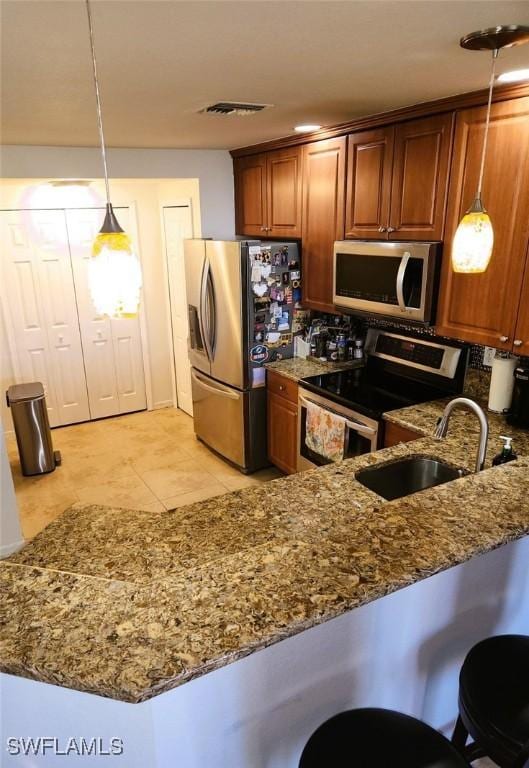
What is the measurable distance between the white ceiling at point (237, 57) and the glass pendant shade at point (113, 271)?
53 cm

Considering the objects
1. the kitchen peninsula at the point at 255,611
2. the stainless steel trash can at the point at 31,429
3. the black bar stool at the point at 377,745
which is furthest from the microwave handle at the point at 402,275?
the stainless steel trash can at the point at 31,429

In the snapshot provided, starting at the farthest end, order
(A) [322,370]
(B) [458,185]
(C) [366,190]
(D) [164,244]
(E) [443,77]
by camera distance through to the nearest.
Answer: (D) [164,244]
(A) [322,370]
(C) [366,190]
(B) [458,185]
(E) [443,77]

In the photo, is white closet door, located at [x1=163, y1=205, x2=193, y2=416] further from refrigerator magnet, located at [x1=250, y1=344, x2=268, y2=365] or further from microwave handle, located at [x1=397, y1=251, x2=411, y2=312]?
microwave handle, located at [x1=397, y1=251, x2=411, y2=312]

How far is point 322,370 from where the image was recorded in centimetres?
351

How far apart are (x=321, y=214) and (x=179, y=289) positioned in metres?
2.03

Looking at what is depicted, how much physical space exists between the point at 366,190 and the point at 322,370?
1.19m

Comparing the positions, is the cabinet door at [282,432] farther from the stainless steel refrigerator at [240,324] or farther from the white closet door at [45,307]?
the white closet door at [45,307]

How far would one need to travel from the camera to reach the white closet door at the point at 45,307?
4.47 metres

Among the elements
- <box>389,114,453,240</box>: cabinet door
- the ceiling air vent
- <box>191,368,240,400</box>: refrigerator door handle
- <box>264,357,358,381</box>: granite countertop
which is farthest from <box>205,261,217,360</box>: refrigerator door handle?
<box>389,114,453,240</box>: cabinet door

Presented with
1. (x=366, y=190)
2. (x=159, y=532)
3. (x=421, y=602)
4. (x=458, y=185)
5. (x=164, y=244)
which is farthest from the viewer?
(x=164, y=244)

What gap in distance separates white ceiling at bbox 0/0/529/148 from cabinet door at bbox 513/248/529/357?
84 cm

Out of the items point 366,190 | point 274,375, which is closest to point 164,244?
point 274,375

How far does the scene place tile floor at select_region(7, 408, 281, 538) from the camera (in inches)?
145

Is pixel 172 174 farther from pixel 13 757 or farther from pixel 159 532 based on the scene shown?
pixel 13 757
